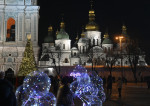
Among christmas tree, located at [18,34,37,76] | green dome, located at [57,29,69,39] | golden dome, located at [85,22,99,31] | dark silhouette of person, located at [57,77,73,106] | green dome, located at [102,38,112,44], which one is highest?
golden dome, located at [85,22,99,31]

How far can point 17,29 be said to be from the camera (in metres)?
46.8

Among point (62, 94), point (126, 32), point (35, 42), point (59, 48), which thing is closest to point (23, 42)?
point (35, 42)

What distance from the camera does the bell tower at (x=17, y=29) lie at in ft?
151

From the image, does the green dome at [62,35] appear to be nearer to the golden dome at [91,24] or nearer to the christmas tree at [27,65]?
the golden dome at [91,24]

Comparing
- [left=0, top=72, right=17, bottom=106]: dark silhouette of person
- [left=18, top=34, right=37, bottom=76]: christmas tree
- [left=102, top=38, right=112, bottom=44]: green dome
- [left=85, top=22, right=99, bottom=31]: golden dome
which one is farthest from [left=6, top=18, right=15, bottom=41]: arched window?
[left=102, top=38, right=112, bottom=44]: green dome

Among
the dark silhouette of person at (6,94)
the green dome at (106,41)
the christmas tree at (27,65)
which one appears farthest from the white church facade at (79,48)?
the dark silhouette of person at (6,94)

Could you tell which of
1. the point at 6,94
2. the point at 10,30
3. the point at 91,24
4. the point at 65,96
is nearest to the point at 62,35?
the point at 91,24

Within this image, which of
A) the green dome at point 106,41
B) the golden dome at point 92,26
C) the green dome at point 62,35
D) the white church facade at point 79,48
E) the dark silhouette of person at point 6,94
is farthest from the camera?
the golden dome at point 92,26

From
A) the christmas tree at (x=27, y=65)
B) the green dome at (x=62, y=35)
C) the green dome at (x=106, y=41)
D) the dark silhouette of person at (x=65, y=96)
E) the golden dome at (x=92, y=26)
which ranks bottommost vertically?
the christmas tree at (x=27, y=65)

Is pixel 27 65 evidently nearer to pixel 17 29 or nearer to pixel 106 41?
pixel 17 29

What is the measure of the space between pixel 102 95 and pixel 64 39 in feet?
236

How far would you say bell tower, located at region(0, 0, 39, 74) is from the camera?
45969 millimetres

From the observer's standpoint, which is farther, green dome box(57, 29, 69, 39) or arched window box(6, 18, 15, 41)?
green dome box(57, 29, 69, 39)

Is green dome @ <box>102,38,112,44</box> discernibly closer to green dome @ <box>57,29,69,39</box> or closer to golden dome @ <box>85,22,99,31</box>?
golden dome @ <box>85,22,99,31</box>
